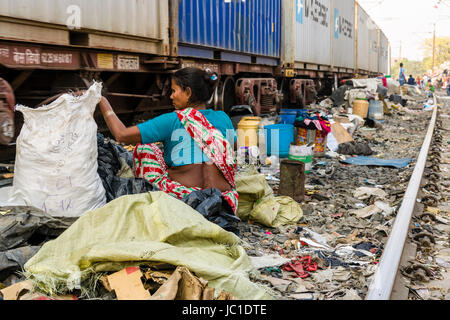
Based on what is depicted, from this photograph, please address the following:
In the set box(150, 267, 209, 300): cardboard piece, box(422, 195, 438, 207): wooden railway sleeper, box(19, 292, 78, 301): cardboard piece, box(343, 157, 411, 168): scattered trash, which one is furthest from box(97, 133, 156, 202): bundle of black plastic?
box(343, 157, 411, 168): scattered trash

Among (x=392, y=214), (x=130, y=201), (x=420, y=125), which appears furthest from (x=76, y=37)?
(x=420, y=125)

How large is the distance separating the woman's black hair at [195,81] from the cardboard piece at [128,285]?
1.39 metres

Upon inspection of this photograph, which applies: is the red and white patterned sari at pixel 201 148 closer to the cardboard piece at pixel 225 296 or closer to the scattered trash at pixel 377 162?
the cardboard piece at pixel 225 296

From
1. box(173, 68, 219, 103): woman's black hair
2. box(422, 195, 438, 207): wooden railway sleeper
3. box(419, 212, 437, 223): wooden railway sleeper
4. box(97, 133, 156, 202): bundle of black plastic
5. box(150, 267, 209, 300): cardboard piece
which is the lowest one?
box(419, 212, 437, 223): wooden railway sleeper

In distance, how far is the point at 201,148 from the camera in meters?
3.04

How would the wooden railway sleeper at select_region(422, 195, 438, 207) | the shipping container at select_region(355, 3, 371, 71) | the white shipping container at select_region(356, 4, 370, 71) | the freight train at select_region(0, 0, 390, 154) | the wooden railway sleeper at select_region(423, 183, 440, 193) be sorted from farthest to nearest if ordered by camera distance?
the white shipping container at select_region(356, 4, 370, 71), the shipping container at select_region(355, 3, 371, 71), the wooden railway sleeper at select_region(423, 183, 440, 193), the wooden railway sleeper at select_region(422, 195, 438, 207), the freight train at select_region(0, 0, 390, 154)

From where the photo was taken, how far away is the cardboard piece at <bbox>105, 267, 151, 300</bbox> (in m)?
1.97

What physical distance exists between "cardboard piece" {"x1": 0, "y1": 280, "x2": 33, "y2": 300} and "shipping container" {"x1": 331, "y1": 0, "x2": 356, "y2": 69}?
15986mm

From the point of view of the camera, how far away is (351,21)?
20.4 m

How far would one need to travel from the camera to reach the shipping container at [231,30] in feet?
19.9

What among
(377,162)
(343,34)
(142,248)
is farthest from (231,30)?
(343,34)

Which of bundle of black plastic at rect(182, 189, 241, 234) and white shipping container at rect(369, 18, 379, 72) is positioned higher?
white shipping container at rect(369, 18, 379, 72)

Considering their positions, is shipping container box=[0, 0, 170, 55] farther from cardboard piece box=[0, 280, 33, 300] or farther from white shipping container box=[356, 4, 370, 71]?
white shipping container box=[356, 4, 370, 71]
